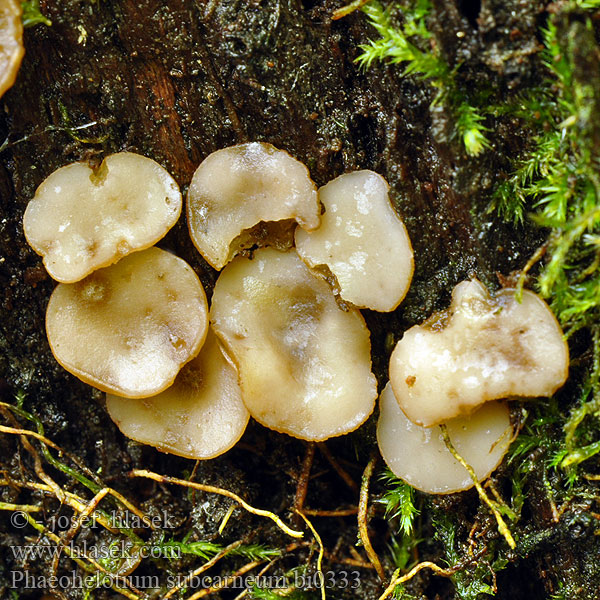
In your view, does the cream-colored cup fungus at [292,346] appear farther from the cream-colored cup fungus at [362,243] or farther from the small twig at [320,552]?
the small twig at [320,552]

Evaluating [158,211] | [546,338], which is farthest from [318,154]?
[546,338]

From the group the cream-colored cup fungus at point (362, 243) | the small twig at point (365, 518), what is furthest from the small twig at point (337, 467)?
the cream-colored cup fungus at point (362, 243)

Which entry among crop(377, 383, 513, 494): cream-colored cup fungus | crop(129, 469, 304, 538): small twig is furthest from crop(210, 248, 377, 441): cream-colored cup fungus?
crop(129, 469, 304, 538): small twig

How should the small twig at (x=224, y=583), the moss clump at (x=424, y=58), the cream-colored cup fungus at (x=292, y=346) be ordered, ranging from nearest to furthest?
the moss clump at (x=424, y=58)
the cream-colored cup fungus at (x=292, y=346)
the small twig at (x=224, y=583)

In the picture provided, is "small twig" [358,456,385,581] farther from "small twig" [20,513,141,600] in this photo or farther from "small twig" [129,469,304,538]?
"small twig" [20,513,141,600]

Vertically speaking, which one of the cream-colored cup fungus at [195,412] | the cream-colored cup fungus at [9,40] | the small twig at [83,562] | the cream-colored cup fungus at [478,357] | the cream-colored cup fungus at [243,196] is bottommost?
the small twig at [83,562]

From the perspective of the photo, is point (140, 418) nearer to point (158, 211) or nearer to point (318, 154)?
point (158, 211)
